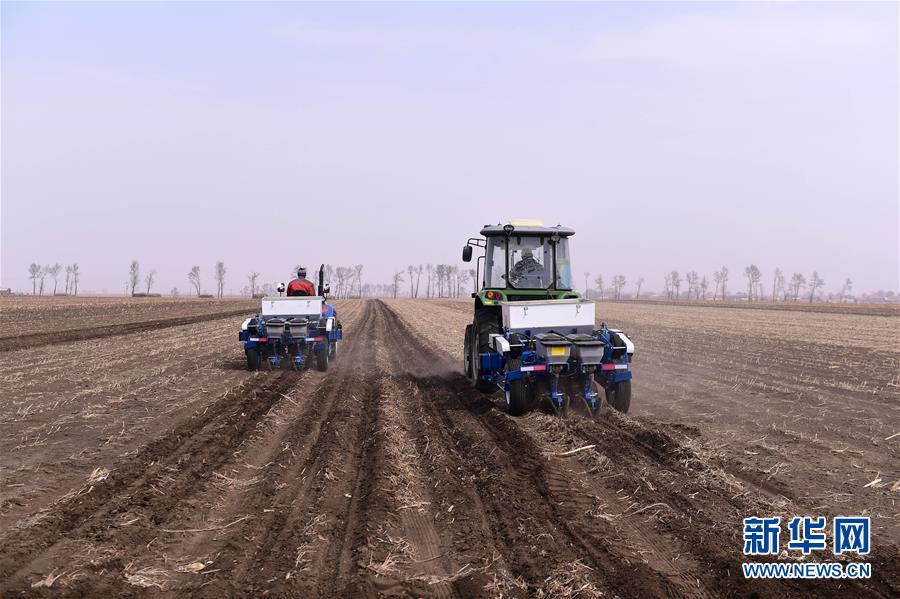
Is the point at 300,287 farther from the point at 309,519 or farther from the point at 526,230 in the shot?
the point at 309,519

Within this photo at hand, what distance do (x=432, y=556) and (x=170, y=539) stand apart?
2082 millimetres

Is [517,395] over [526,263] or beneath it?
beneath

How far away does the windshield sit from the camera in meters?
11.2

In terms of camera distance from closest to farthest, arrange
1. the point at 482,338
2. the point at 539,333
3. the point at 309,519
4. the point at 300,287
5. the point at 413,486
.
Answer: the point at 309,519 < the point at 413,486 < the point at 539,333 < the point at 482,338 < the point at 300,287

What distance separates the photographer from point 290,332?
44.9ft

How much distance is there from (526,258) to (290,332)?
19.0ft

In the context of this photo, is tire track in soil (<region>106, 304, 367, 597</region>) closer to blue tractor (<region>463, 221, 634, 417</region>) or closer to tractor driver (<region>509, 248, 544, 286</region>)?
blue tractor (<region>463, 221, 634, 417</region>)

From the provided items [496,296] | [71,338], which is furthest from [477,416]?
[71,338]

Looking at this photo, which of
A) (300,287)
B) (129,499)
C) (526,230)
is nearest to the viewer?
(129,499)

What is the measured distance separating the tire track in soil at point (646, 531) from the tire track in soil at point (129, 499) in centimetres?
317

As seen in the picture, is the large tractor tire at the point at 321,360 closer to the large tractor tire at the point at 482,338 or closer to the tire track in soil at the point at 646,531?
the large tractor tire at the point at 482,338

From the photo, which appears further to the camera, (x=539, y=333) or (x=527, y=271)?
(x=527, y=271)

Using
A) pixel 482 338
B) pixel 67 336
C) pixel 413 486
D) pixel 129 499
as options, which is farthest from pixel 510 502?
pixel 67 336

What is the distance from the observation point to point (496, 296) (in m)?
10.7
